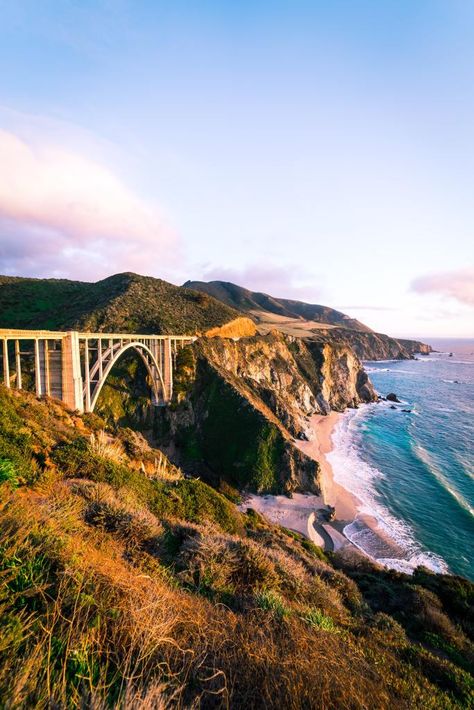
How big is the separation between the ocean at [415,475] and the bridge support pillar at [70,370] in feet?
72.7

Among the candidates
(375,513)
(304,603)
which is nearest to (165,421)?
(375,513)

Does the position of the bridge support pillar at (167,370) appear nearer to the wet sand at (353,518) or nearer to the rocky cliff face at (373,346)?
the wet sand at (353,518)

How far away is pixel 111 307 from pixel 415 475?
44.5 metres

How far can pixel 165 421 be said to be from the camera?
1430 inches

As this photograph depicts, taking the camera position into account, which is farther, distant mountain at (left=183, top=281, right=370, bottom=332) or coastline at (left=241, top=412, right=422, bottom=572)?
distant mountain at (left=183, top=281, right=370, bottom=332)

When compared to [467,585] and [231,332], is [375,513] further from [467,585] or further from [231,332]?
[231,332]

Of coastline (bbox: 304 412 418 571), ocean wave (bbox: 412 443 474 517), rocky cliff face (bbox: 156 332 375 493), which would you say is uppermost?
rocky cliff face (bbox: 156 332 375 493)

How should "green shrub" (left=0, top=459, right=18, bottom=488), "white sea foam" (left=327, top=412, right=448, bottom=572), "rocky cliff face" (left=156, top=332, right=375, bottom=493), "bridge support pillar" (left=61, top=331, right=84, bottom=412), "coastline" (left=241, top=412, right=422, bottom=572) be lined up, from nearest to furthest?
1. "green shrub" (left=0, top=459, right=18, bottom=488)
2. "bridge support pillar" (left=61, top=331, right=84, bottom=412)
3. "white sea foam" (left=327, top=412, right=448, bottom=572)
4. "coastline" (left=241, top=412, right=422, bottom=572)
5. "rocky cliff face" (left=156, top=332, right=375, bottom=493)

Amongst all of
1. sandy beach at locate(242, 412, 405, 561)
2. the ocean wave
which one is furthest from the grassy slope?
the ocean wave

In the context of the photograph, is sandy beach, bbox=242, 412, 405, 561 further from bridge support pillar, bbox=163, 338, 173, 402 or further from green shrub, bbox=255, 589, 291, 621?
green shrub, bbox=255, 589, 291, 621

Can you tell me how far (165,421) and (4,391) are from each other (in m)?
25.2

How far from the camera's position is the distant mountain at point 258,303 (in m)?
153

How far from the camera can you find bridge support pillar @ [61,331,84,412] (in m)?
18.4

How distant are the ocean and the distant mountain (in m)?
89.4
